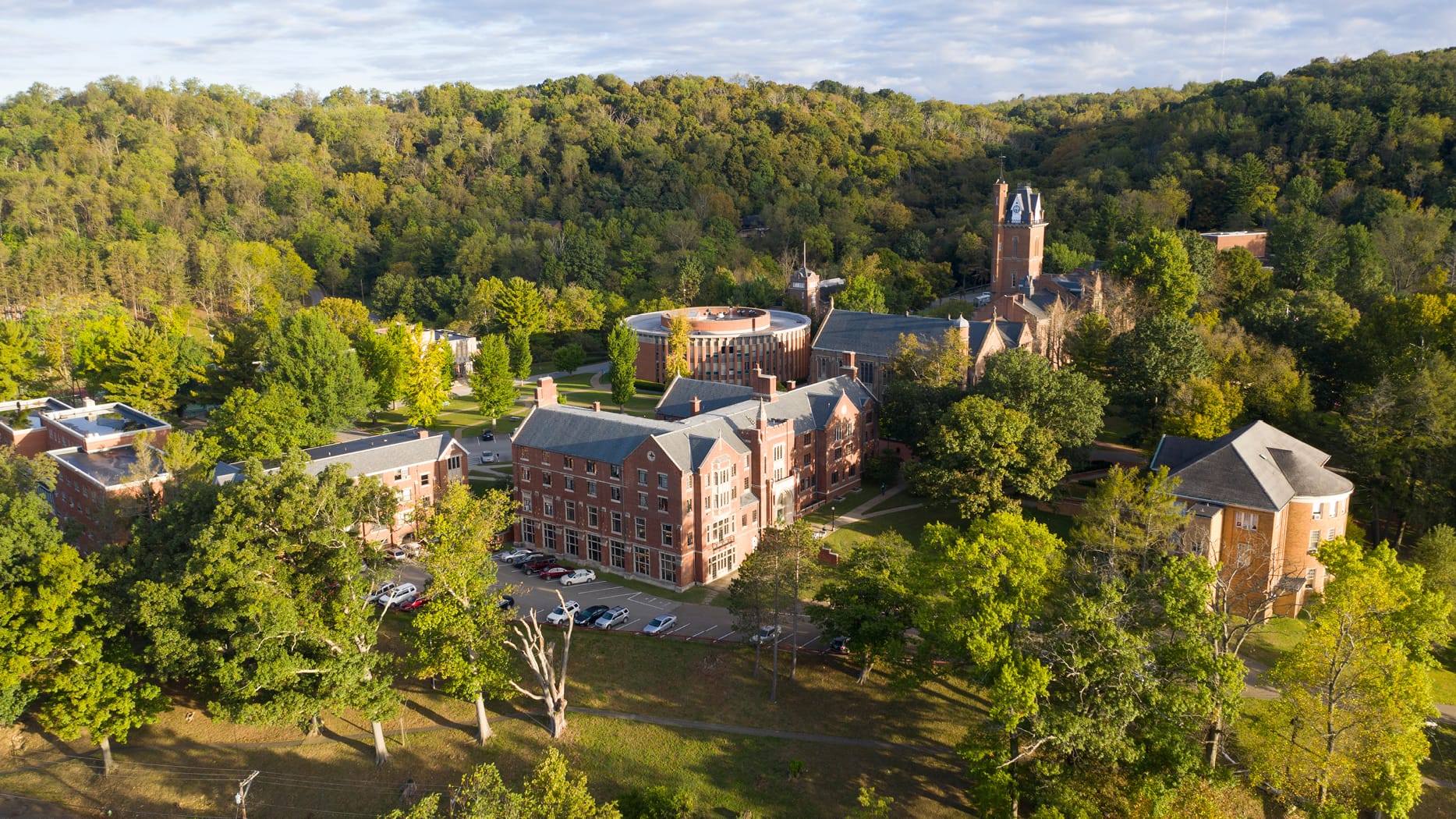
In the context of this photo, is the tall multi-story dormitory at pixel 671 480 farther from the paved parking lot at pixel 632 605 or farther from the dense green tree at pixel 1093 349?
the dense green tree at pixel 1093 349

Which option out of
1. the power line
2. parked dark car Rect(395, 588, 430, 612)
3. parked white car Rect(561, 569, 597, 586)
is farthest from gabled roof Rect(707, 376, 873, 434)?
the power line

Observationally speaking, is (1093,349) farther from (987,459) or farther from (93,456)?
(93,456)

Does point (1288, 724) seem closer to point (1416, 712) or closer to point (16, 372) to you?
point (1416, 712)

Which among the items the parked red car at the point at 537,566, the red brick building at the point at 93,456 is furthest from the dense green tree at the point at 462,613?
the red brick building at the point at 93,456

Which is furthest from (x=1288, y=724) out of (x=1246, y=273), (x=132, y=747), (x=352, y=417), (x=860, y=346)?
(x=352, y=417)

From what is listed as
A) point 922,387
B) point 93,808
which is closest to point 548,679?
point 93,808
